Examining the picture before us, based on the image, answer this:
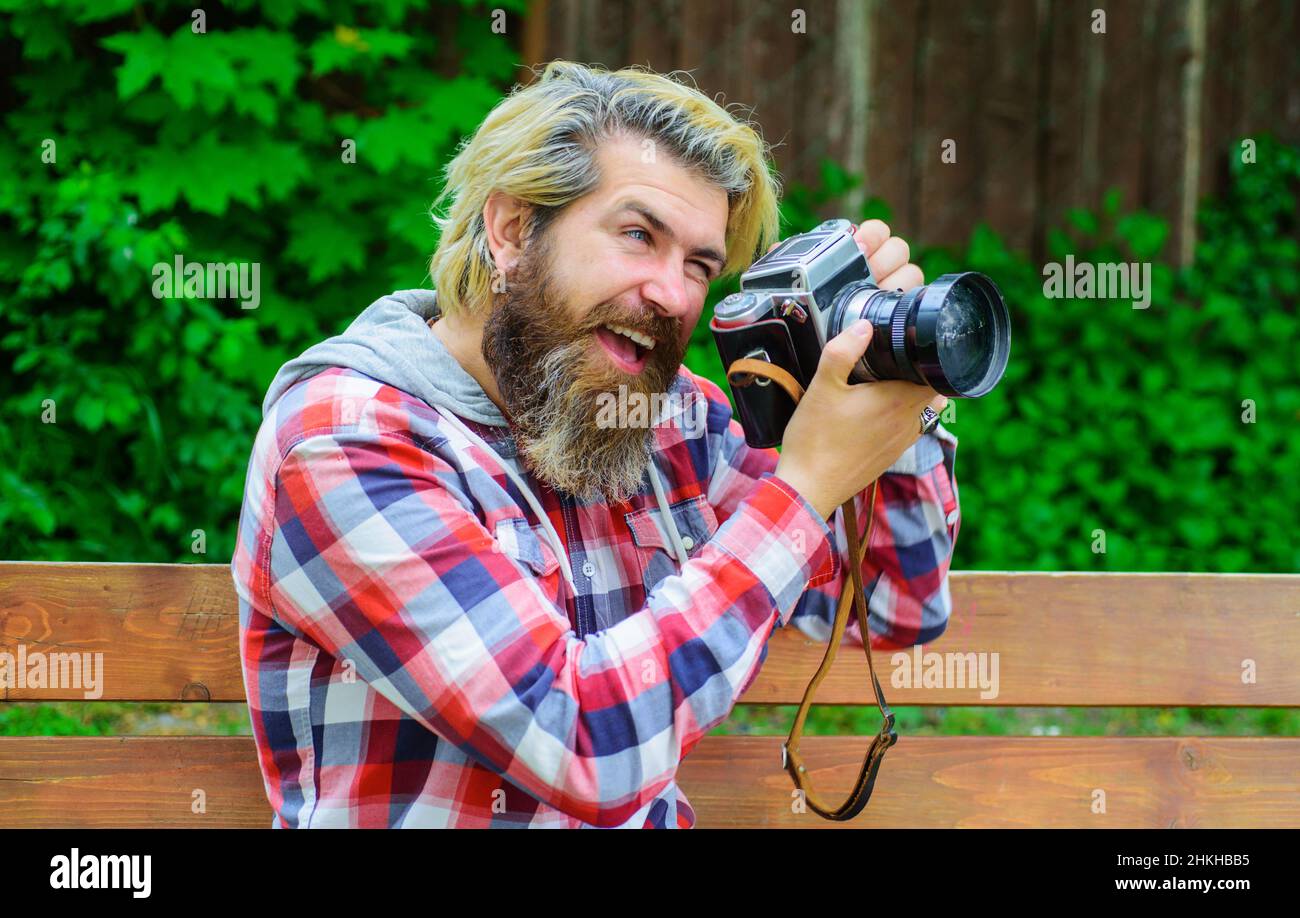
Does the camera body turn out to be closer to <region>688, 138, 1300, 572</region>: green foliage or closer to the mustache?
the mustache

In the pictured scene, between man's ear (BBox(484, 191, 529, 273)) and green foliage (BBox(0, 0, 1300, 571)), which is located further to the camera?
green foliage (BBox(0, 0, 1300, 571))

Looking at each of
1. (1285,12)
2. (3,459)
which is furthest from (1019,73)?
(3,459)

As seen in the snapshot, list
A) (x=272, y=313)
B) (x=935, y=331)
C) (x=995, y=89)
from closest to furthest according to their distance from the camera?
(x=935, y=331), (x=272, y=313), (x=995, y=89)

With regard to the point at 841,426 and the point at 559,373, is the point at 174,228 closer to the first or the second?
the point at 559,373

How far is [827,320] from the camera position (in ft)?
5.37

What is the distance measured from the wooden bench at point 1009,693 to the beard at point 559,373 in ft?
2.00

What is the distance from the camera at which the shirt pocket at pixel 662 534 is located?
177 cm

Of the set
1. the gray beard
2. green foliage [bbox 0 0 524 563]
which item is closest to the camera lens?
the gray beard

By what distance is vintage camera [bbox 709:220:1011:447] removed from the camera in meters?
1.55

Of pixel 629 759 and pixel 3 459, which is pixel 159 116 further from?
pixel 629 759

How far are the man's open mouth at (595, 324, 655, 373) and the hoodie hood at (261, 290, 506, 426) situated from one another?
6.7 inches

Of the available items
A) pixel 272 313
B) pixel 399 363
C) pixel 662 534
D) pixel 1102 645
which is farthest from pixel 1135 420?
pixel 399 363

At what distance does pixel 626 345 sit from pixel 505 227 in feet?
0.78

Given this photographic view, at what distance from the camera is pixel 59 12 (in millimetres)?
3502
